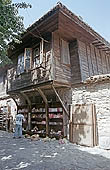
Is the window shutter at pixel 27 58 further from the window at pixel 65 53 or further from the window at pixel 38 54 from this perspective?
the window at pixel 65 53

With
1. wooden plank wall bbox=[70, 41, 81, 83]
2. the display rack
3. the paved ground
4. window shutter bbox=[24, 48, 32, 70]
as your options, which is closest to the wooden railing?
window shutter bbox=[24, 48, 32, 70]

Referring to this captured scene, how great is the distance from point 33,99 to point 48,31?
171 inches

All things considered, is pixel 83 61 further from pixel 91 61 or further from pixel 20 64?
pixel 20 64

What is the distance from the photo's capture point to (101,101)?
6.00 meters

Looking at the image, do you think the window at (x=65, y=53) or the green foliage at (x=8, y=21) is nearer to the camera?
the green foliage at (x=8, y=21)

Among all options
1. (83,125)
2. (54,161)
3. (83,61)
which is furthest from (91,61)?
(54,161)

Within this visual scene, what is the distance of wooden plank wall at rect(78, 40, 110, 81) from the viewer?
24.4 feet

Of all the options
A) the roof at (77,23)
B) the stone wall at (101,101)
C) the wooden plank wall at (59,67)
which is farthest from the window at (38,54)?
the stone wall at (101,101)

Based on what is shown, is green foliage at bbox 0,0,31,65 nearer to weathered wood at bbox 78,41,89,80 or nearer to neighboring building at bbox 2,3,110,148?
neighboring building at bbox 2,3,110,148

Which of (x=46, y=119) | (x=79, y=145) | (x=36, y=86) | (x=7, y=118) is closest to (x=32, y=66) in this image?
(x=36, y=86)

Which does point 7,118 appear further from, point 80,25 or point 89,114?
point 80,25

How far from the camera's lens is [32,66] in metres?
7.81

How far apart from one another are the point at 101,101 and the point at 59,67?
2511 mm

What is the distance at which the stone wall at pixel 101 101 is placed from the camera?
562 centimetres
